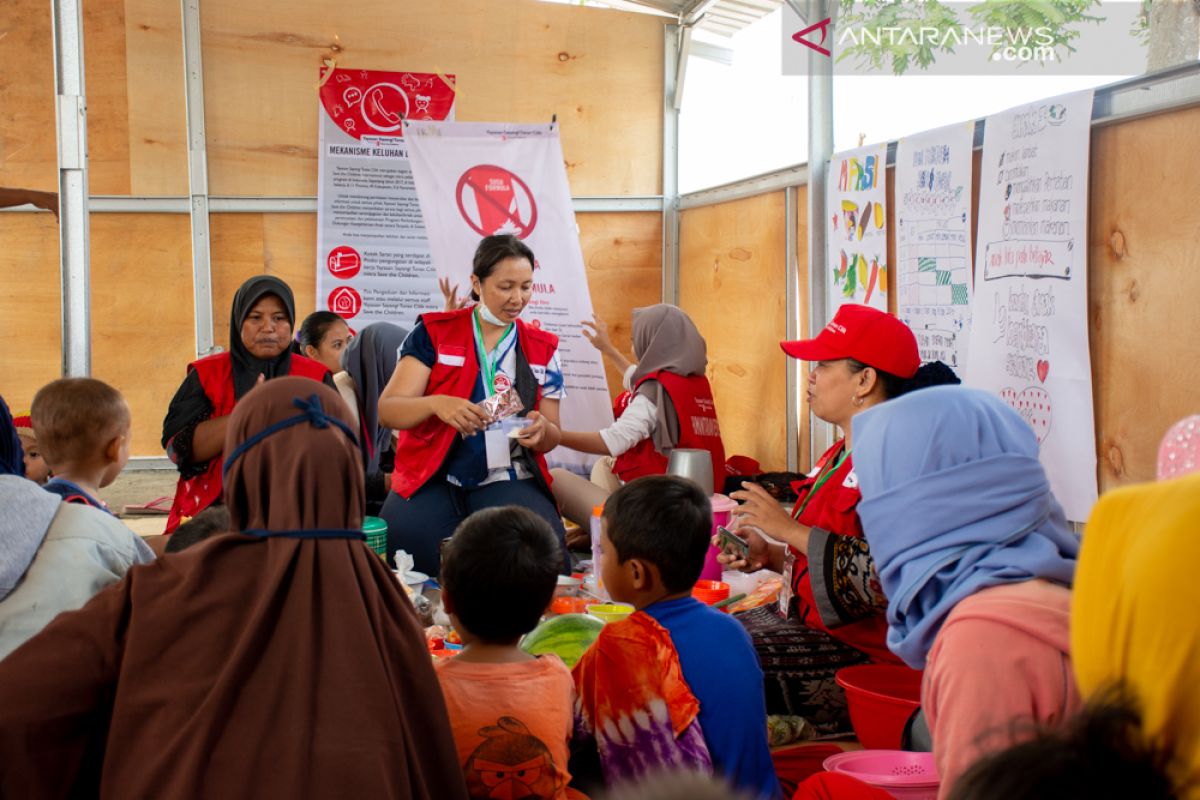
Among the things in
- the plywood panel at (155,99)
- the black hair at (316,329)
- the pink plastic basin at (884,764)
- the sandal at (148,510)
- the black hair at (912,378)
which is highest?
the plywood panel at (155,99)

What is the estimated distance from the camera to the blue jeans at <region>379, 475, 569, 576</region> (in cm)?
385

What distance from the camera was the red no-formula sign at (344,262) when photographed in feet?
20.4

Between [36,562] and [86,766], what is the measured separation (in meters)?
0.45

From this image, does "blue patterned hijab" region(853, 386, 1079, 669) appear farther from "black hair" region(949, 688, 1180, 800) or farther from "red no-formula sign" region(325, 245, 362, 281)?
"red no-formula sign" region(325, 245, 362, 281)

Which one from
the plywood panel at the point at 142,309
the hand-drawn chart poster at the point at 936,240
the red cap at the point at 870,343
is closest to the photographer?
the red cap at the point at 870,343

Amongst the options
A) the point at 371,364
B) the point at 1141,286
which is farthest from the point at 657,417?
the point at 1141,286

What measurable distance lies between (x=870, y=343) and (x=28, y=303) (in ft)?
17.1

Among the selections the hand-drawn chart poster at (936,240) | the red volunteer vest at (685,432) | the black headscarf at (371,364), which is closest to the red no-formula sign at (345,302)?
the black headscarf at (371,364)

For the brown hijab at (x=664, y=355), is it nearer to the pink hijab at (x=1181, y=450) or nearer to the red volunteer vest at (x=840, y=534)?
the red volunteer vest at (x=840, y=534)

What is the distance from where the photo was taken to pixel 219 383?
370 cm

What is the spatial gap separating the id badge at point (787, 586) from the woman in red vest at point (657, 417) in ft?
5.46

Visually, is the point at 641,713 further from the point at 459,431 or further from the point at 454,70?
the point at 454,70

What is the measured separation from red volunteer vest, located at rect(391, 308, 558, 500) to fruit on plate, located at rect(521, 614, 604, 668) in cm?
137

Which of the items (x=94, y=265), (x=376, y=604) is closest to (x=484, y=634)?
(x=376, y=604)
